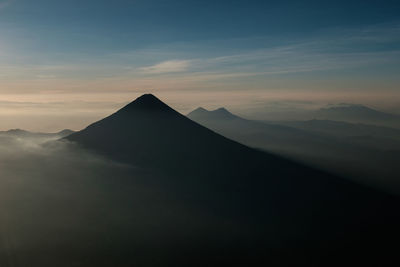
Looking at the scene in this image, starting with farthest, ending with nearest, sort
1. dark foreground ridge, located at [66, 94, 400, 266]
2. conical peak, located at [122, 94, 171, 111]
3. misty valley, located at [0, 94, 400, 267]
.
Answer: conical peak, located at [122, 94, 171, 111]
dark foreground ridge, located at [66, 94, 400, 266]
misty valley, located at [0, 94, 400, 267]

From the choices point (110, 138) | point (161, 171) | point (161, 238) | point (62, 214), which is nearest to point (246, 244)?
point (161, 238)

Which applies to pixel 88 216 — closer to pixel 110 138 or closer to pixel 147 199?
pixel 147 199

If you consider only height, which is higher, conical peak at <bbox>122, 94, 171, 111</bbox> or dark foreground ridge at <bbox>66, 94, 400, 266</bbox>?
conical peak at <bbox>122, 94, 171, 111</bbox>

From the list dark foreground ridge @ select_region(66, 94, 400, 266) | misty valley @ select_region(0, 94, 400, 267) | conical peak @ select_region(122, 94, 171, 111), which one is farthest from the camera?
conical peak @ select_region(122, 94, 171, 111)

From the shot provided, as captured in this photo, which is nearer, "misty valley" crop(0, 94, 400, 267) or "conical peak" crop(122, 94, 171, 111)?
"misty valley" crop(0, 94, 400, 267)
